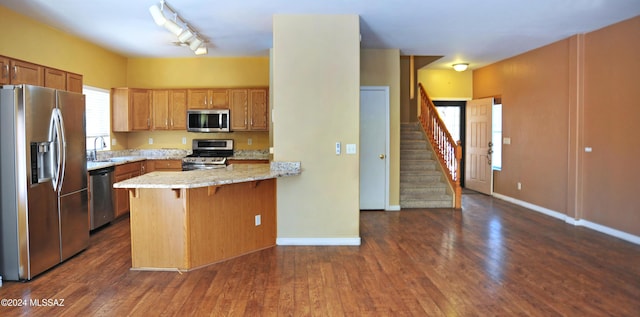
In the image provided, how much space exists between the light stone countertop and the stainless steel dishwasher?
1.45 m

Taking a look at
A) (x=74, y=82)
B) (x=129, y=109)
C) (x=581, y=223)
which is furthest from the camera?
(x=129, y=109)

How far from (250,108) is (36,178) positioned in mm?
3550

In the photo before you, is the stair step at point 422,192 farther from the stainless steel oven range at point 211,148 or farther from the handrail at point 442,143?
the stainless steel oven range at point 211,148

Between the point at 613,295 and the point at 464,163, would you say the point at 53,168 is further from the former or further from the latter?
the point at 464,163

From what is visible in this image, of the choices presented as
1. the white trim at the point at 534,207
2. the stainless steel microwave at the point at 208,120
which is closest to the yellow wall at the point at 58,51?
the stainless steel microwave at the point at 208,120

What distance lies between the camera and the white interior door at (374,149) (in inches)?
247

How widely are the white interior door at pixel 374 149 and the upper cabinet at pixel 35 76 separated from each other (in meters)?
4.11

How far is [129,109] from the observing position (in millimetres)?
6461

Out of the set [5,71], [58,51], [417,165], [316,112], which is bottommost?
[417,165]

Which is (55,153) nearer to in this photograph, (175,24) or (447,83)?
(175,24)

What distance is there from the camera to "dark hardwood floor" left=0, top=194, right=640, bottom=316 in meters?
2.81

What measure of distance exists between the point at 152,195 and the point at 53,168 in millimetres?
939

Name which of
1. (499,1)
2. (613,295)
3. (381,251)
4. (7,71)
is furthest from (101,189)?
(613,295)

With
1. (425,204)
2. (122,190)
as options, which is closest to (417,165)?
(425,204)
